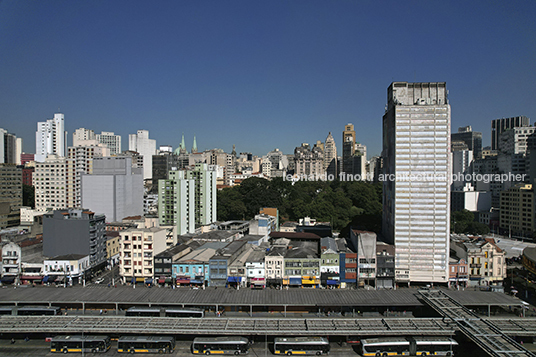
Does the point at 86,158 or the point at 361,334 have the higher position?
the point at 86,158

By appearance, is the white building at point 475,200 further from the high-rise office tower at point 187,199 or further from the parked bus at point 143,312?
the parked bus at point 143,312

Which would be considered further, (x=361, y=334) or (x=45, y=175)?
(x=45, y=175)

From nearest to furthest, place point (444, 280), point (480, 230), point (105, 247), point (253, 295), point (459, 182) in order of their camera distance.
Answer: point (253, 295) → point (444, 280) → point (105, 247) → point (480, 230) → point (459, 182)

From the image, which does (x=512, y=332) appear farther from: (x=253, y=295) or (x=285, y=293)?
(x=253, y=295)

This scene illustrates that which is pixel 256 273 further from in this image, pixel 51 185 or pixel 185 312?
pixel 51 185

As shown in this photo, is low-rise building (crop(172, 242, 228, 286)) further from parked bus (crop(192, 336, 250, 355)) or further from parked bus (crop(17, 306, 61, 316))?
parked bus (crop(192, 336, 250, 355))

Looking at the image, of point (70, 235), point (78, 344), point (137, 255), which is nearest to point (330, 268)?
point (137, 255)

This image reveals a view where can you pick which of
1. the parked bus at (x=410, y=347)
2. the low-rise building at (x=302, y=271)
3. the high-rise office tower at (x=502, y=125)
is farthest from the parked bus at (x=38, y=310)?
the high-rise office tower at (x=502, y=125)

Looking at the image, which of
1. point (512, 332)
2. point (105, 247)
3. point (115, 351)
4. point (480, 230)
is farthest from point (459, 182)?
point (115, 351)
